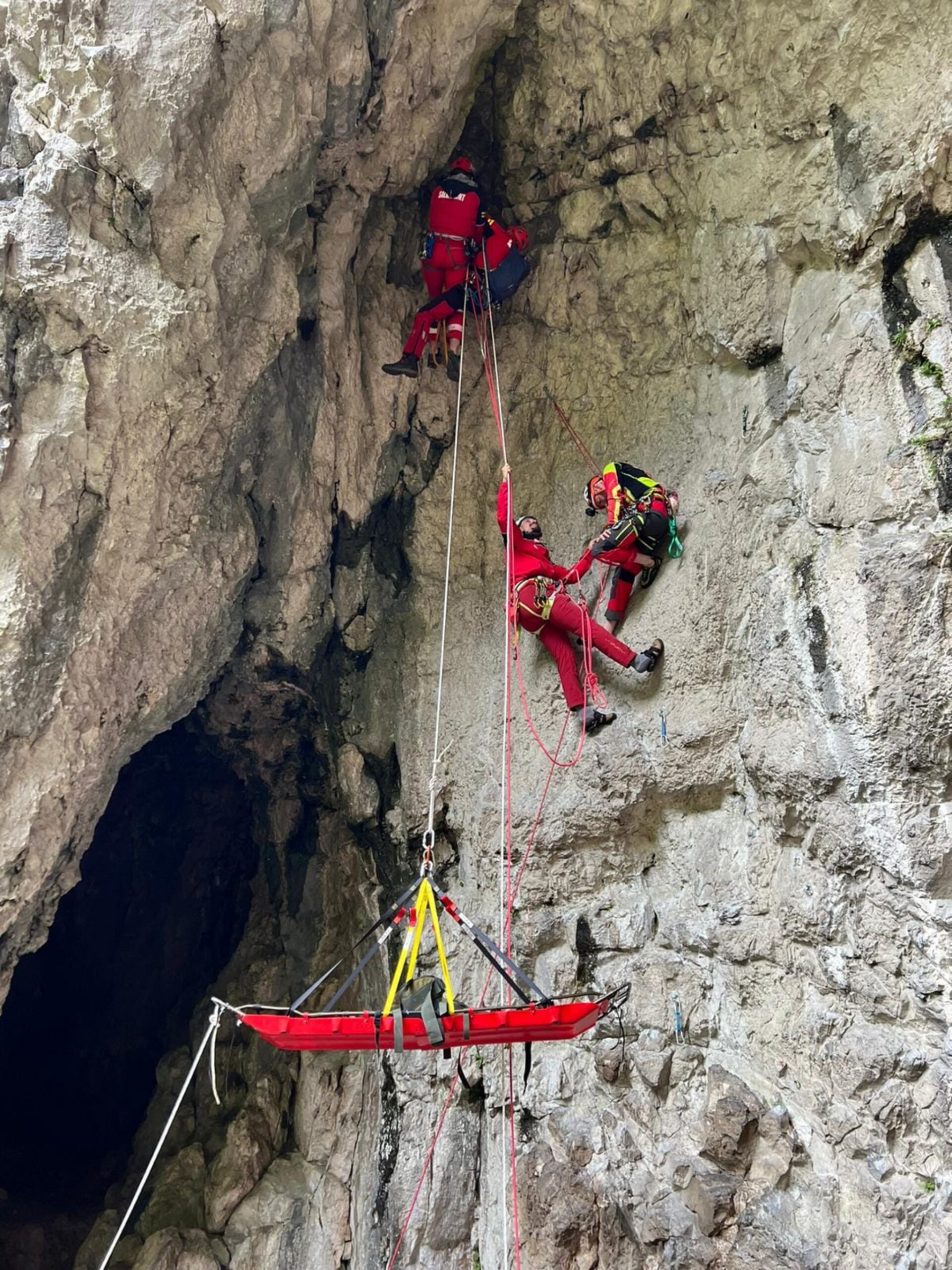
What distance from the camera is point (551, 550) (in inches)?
237

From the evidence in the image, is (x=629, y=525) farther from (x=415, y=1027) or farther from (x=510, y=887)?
(x=415, y=1027)

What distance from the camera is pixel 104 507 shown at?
4.67 meters

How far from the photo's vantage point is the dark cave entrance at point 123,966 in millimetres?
7859

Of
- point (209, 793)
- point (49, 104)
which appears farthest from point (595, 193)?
point (209, 793)

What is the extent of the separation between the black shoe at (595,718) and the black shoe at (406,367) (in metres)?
2.74

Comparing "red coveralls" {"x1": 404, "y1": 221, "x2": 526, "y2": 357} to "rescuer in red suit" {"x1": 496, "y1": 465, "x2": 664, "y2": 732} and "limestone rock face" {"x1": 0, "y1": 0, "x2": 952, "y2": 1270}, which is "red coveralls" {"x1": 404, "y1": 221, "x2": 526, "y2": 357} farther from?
"rescuer in red suit" {"x1": 496, "y1": 465, "x2": 664, "y2": 732}

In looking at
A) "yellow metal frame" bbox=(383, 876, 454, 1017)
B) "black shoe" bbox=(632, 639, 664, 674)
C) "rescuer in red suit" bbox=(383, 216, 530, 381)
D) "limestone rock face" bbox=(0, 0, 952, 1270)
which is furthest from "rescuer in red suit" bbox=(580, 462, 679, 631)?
"yellow metal frame" bbox=(383, 876, 454, 1017)

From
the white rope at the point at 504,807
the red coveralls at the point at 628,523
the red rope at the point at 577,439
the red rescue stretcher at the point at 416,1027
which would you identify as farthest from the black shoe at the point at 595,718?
the red rescue stretcher at the point at 416,1027

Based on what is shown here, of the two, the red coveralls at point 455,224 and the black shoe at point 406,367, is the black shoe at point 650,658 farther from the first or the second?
the red coveralls at point 455,224

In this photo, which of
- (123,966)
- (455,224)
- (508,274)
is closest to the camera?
(455,224)

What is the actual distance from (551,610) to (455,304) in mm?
2335

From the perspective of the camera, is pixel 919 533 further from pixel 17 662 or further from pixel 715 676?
pixel 17 662

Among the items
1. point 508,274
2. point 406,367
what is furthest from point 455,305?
point 406,367

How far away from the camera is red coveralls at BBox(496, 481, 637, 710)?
5230 mm
